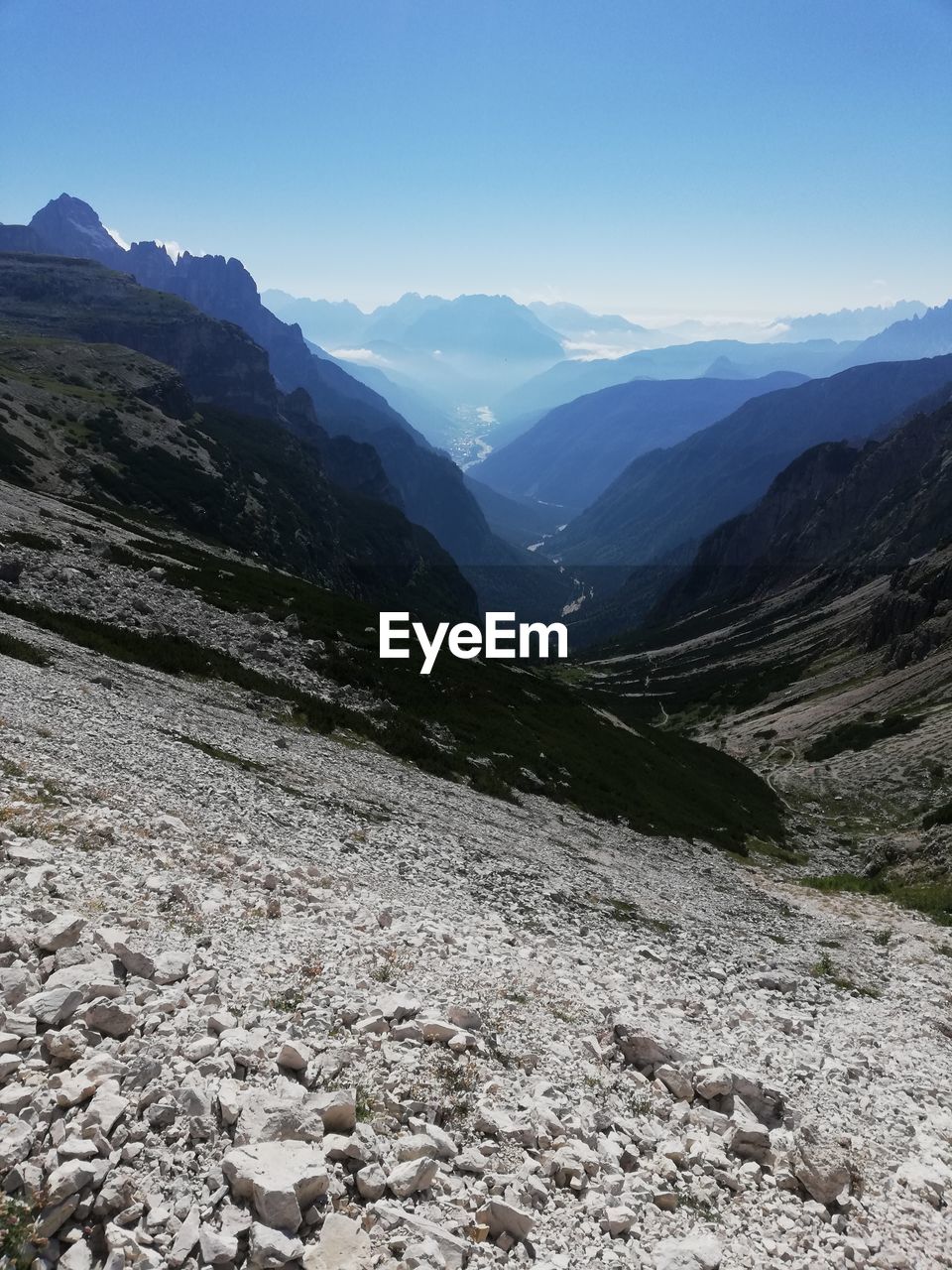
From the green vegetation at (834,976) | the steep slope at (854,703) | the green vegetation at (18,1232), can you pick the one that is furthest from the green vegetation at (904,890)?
the green vegetation at (18,1232)

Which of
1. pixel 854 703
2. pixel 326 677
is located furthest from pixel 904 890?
pixel 854 703

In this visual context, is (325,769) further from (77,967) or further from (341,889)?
(77,967)

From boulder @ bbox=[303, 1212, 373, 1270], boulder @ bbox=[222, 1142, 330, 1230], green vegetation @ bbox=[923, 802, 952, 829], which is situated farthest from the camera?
green vegetation @ bbox=[923, 802, 952, 829]

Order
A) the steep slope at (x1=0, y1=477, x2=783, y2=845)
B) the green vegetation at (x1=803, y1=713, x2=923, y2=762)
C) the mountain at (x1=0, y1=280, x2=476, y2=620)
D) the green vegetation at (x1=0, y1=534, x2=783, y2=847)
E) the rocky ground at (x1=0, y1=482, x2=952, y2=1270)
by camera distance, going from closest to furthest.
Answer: the rocky ground at (x1=0, y1=482, x2=952, y2=1270)
the steep slope at (x1=0, y1=477, x2=783, y2=845)
the green vegetation at (x1=0, y1=534, x2=783, y2=847)
the green vegetation at (x1=803, y1=713, x2=923, y2=762)
the mountain at (x1=0, y1=280, x2=476, y2=620)

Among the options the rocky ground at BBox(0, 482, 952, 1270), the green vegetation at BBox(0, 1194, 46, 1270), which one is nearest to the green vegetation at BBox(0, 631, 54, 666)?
the rocky ground at BBox(0, 482, 952, 1270)

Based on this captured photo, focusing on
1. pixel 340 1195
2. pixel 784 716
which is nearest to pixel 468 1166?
pixel 340 1195

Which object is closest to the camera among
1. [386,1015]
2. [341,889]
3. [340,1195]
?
[340,1195]

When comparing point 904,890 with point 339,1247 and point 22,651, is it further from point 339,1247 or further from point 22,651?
point 22,651

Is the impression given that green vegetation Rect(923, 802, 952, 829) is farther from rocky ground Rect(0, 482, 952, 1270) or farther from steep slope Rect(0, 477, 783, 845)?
rocky ground Rect(0, 482, 952, 1270)
